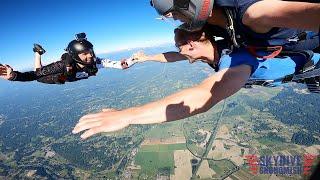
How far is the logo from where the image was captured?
30.6 m

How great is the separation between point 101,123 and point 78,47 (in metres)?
3.88

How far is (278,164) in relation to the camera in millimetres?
32844

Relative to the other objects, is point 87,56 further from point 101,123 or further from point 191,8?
point 101,123

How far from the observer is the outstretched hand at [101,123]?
193 centimetres

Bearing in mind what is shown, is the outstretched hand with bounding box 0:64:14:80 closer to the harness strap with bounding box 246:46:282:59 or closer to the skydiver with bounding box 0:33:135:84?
the skydiver with bounding box 0:33:135:84

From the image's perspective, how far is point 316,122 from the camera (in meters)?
47.8

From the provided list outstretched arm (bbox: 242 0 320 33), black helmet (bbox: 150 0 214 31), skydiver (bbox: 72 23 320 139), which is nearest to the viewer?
outstretched arm (bbox: 242 0 320 33)

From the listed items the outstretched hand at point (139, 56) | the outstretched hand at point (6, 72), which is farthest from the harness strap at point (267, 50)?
the outstretched hand at point (6, 72)

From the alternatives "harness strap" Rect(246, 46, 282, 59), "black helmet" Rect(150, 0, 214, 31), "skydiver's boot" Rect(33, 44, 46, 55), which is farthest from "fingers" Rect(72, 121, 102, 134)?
"skydiver's boot" Rect(33, 44, 46, 55)

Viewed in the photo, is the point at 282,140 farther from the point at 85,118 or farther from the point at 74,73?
the point at 85,118

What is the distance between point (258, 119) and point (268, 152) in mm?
17693

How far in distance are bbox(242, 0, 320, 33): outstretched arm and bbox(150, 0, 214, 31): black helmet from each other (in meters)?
0.44

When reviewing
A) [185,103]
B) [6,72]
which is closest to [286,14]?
[185,103]

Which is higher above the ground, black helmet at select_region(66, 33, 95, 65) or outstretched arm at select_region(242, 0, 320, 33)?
black helmet at select_region(66, 33, 95, 65)
